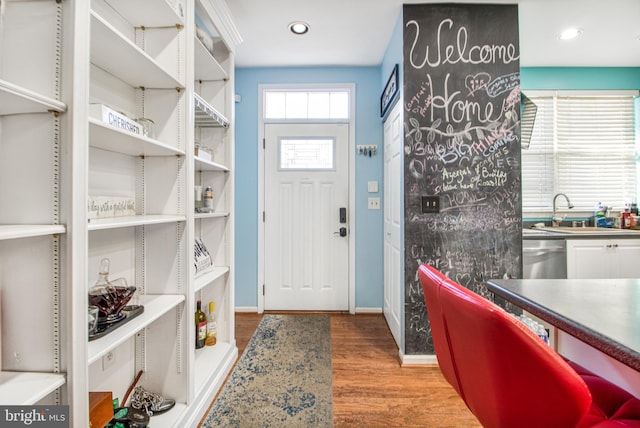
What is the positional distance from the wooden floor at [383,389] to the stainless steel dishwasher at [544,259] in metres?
1.18

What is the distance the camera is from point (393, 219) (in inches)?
99.1

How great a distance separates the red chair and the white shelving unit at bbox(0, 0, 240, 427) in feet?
3.50

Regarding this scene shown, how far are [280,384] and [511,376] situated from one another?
1.62 m

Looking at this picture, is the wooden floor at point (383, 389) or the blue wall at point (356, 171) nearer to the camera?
the wooden floor at point (383, 389)

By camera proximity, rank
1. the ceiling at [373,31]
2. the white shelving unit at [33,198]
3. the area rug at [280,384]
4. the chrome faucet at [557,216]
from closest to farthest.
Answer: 1. the white shelving unit at [33,198]
2. the area rug at [280,384]
3. the ceiling at [373,31]
4. the chrome faucet at [557,216]

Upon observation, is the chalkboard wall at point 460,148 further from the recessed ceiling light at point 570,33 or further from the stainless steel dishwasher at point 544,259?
the recessed ceiling light at point 570,33

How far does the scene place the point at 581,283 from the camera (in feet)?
3.32

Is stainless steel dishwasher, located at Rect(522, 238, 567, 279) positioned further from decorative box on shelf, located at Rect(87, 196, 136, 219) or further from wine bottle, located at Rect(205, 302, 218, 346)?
decorative box on shelf, located at Rect(87, 196, 136, 219)

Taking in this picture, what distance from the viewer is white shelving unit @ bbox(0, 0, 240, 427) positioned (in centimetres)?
85

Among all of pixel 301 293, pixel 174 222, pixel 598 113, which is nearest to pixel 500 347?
pixel 174 222

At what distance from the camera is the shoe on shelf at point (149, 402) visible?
1395mm

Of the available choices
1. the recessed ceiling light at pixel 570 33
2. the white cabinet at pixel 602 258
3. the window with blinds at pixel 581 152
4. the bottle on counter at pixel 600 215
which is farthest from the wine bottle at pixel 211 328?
the bottle on counter at pixel 600 215

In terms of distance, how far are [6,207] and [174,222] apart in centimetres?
67

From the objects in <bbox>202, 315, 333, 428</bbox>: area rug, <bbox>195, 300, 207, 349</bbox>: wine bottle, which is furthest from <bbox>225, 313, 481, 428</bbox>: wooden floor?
<bbox>195, 300, 207, 349</bbox>: wine bottle
